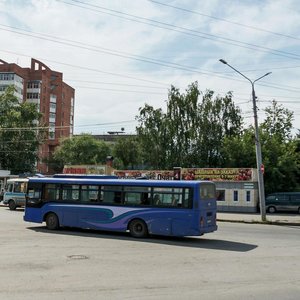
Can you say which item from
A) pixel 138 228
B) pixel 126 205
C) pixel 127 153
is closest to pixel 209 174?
pixel 126 205

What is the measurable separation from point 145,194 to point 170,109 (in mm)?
37735

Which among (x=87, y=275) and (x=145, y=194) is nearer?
(x=87, y=275)

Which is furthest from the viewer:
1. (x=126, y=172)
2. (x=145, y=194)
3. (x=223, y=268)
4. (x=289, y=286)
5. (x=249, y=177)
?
(x=126, y=172)

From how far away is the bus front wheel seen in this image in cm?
2050

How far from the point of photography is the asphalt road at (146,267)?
8.55 metres

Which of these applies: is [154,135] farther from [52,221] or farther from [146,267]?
[146,267]

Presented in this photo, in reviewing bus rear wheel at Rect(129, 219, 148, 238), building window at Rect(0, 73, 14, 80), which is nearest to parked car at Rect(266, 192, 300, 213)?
bus rear wheel at Rect(129, 219, 148, 238)

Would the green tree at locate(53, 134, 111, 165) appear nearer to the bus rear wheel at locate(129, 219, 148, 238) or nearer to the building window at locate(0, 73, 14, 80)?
the building window at locate(0, 73, 14, 80)

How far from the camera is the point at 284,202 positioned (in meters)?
38.7

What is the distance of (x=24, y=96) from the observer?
11006 centimetres

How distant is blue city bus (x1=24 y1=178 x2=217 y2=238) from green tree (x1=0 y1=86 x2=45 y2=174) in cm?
5558

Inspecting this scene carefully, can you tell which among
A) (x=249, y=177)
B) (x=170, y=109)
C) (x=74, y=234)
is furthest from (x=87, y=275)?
(x=170, y=109)

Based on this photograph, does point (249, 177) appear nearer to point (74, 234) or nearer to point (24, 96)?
point (74, 234)

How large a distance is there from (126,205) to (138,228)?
112 cm
